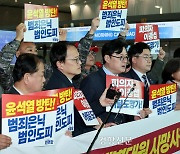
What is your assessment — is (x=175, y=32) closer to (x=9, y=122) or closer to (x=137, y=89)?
(x=137, y=89)

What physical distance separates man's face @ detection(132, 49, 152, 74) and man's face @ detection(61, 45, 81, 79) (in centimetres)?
76

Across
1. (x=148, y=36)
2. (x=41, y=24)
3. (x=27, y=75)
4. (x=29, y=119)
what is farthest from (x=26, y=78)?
(x=148, y=36)

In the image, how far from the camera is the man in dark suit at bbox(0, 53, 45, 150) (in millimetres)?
2520

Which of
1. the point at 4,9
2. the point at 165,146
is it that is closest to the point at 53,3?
the point at 4,9

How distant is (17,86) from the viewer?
2523 millimetres

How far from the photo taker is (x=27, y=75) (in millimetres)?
2537

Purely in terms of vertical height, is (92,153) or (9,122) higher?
→ (9,122)

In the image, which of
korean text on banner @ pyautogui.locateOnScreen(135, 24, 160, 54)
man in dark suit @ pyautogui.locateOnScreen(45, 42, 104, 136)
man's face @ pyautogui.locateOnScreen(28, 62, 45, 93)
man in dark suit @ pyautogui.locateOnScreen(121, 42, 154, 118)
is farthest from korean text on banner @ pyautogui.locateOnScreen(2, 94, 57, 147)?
korean text on banner @ pyautogui.locateOnScreen(135, 24, 160, 54)

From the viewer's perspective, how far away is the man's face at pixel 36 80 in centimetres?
253

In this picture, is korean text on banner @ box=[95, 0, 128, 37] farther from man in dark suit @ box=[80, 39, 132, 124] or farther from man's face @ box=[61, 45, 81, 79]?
man's face @ box=[61, 45, 81, 79]

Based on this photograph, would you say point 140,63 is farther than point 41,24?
No

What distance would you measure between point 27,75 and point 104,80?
0.73 meters

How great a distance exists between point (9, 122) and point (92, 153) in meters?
0.58

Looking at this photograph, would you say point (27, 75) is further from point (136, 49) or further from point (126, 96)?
point (136, 49)
